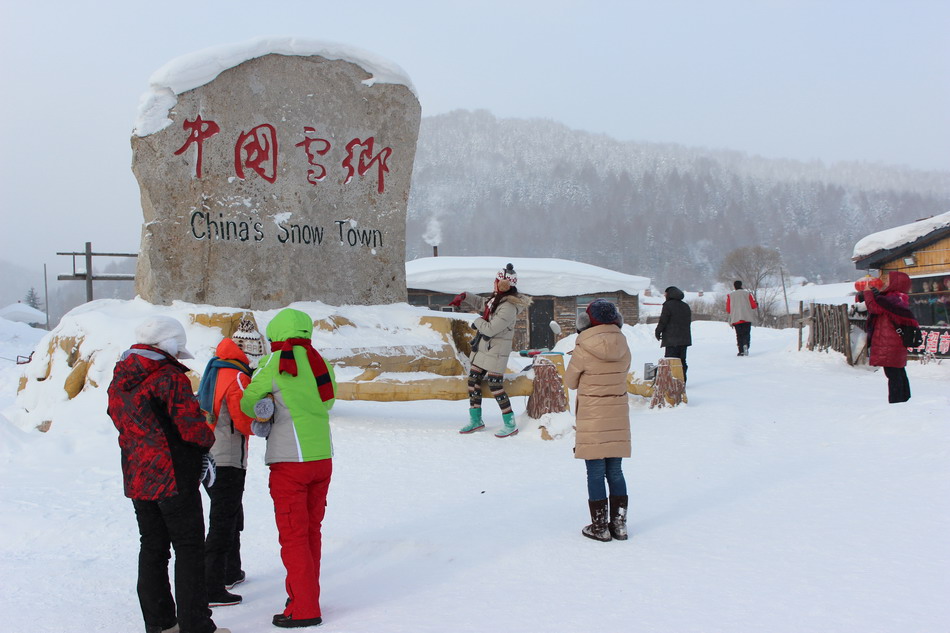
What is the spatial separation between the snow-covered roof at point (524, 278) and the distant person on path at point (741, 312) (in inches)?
272

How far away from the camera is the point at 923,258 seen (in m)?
13.1

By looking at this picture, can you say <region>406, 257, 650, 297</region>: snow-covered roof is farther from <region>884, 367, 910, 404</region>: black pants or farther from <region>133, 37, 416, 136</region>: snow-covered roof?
<region>884, 367, 910, 404</region>: black pants

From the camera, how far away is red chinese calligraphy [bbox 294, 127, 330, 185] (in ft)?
26.0

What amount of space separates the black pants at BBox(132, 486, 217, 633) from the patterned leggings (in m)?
3.86

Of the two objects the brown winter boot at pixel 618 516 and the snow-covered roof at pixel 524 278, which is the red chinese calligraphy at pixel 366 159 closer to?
the brown winter boot at pixel 618 516

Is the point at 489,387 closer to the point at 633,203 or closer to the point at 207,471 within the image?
the point at 207,471

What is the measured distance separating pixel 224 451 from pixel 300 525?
539mm

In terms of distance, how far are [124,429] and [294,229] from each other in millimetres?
5400

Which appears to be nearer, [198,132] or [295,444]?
[295,444]

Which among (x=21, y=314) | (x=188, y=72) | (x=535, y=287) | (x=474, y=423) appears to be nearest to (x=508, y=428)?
(x=474, y=423)

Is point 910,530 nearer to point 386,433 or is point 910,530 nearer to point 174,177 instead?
point 386,433

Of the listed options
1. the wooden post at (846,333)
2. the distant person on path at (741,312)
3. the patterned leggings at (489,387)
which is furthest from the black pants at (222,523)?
the distant person on path at (741,312)

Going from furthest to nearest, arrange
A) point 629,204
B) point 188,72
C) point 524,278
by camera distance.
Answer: point 629,204 < point 524,278 < point 188,72

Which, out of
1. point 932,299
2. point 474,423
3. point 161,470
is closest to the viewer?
point 161,470
